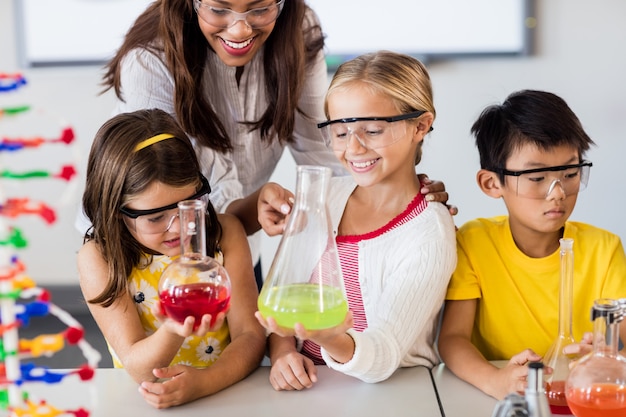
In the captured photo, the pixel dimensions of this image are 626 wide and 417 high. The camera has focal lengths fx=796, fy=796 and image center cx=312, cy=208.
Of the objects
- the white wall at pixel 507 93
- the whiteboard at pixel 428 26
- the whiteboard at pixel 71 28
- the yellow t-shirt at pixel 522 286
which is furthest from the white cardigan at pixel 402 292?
the whiteboard at pixel 71 28

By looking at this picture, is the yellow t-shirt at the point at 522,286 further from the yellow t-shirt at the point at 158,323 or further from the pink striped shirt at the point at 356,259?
the yellow t-shirt at the point at 158,323

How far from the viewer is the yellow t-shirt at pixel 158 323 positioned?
175 cm

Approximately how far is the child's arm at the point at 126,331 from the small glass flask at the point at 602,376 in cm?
74

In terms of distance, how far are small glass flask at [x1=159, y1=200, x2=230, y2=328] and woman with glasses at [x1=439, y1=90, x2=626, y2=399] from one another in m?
0.58

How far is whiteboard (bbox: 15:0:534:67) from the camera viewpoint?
12.9 ft

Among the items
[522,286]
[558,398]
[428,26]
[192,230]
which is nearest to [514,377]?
[558,398]

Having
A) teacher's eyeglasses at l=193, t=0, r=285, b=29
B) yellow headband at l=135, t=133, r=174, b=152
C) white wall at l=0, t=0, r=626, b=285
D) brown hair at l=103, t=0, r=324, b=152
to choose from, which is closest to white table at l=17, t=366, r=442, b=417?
yellow headband at l=135, t=133, r=174, b=152

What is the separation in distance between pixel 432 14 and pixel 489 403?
282 centimetres

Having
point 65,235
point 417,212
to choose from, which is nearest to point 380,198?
point 417,212

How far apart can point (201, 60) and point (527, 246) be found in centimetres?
88

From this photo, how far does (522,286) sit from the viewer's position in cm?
181

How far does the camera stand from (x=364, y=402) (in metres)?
1.46

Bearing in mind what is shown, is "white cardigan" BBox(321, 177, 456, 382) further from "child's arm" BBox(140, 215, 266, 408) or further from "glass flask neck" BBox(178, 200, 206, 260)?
"glass flask neck" BBox(178, 200, 206, 260)

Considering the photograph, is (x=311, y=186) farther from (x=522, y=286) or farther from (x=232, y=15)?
(x=522, y=286)
